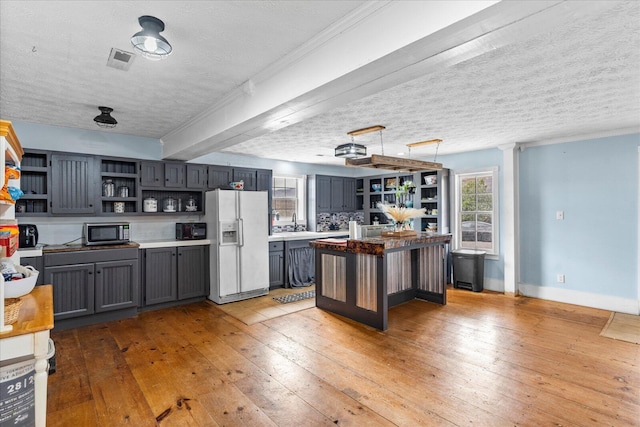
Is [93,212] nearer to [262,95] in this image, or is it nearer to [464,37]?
[262,95]

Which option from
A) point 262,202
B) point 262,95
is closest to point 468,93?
point 262,95

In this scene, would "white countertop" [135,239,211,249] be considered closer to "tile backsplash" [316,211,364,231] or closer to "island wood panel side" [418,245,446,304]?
"tile backsplash" [316,211,364,231]

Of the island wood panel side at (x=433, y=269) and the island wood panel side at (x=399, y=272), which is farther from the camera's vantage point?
the island wood panel side at (x=433, y=269)

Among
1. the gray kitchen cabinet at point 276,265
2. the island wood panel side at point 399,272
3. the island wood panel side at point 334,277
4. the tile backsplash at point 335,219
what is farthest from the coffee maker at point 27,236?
the tile backsplash at point 335,219

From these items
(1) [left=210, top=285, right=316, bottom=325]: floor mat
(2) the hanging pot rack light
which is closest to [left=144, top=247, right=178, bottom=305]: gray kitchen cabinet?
(1) [left=210, top=285, right=316, bottom=325]: floor mat

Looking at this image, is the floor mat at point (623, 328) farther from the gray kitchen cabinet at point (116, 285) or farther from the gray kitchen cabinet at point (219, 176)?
the gray kitchen cabinet at point (116, 285)

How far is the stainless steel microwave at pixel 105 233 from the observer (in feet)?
13.8

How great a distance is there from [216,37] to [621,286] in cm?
557

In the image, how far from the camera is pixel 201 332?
3.75 meters

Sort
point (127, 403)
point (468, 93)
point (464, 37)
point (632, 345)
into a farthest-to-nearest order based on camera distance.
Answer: point (632, 345) < point (468, 93) < point (127, 403) < point (464, 37)

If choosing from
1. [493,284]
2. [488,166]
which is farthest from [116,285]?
[488,166]

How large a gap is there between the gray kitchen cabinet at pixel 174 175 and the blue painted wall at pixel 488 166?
4523 millimetres

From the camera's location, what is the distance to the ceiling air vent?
231 cm

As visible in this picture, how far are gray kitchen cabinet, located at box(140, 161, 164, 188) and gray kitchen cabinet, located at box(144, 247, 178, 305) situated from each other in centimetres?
96
